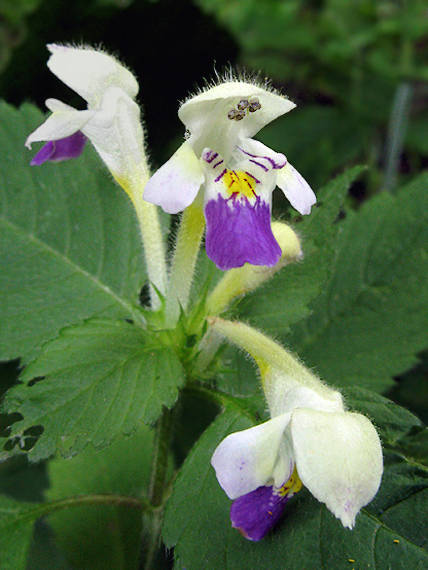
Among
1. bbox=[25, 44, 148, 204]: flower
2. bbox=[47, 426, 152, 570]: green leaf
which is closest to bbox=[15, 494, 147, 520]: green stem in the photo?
bbox=[47, 426, 152, 570]: green leaf

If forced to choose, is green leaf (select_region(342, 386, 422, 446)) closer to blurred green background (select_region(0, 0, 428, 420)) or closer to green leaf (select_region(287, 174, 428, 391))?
green leaf (select_region(287, 174, 428, 391))

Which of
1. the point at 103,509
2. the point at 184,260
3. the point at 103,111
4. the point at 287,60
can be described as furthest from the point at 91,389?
the point at 287,60

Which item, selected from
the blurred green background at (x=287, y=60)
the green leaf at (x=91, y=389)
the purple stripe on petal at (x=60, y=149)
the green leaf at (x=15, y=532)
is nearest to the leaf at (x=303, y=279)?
the green leaf at (x=91, y=389)

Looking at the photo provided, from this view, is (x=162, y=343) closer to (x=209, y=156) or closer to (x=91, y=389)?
(x=91, y=389)

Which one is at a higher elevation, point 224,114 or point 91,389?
point 224,114

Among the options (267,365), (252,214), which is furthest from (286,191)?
(267,365)

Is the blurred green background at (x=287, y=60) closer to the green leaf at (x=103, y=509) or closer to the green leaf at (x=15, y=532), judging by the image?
the green leaf at (x=103, y=509)
